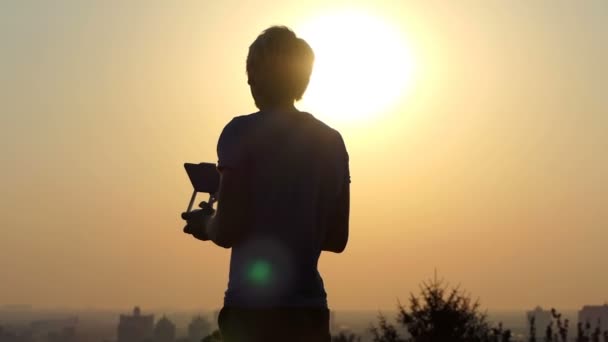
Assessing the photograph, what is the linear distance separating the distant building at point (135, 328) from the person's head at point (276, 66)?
5547 inches

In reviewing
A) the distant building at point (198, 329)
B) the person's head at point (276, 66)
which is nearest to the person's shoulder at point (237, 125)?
the person's head at point (276, 66)

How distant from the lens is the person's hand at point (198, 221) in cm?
479

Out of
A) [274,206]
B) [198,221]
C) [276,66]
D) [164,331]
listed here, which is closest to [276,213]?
[274,206]

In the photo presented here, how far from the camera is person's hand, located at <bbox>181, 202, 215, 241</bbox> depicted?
479 cm

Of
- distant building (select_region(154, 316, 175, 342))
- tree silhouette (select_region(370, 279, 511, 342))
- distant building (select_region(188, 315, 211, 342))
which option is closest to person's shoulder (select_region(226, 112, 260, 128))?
tree silhouette (select_region(370, 279, 511, 342))

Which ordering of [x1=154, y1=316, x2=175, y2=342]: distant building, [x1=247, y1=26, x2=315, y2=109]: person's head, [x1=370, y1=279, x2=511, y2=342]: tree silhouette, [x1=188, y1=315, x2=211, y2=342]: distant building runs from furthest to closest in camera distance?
1. [x1=154, y1=316, x2=175, y2=342]: distant building
2. [x1=188, y1=315, x2=211, y2=342]: distant building
3. [x1=370, y1=279, x2=511, y2=342]: tree silhouette
4. [x1=247, y1=26, x2=315, y2=109]: person's head

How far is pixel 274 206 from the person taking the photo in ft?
15.0

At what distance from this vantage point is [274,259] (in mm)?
4516

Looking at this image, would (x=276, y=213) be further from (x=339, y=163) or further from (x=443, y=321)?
(x=443, y=321)

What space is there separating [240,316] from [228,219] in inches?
14.9

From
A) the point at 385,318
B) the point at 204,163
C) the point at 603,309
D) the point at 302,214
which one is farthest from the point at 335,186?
the point at 603,309

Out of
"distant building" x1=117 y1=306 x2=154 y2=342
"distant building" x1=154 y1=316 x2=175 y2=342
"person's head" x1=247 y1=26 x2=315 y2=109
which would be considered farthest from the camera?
"distant building" x1=117 y1=306 x2=154 y2=342

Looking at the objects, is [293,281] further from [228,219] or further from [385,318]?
[385,318]

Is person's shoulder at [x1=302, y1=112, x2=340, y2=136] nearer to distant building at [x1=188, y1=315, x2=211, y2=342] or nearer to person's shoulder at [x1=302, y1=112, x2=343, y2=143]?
person's shoulder at [x1=302, y1=112, x2=343, y2=143]
